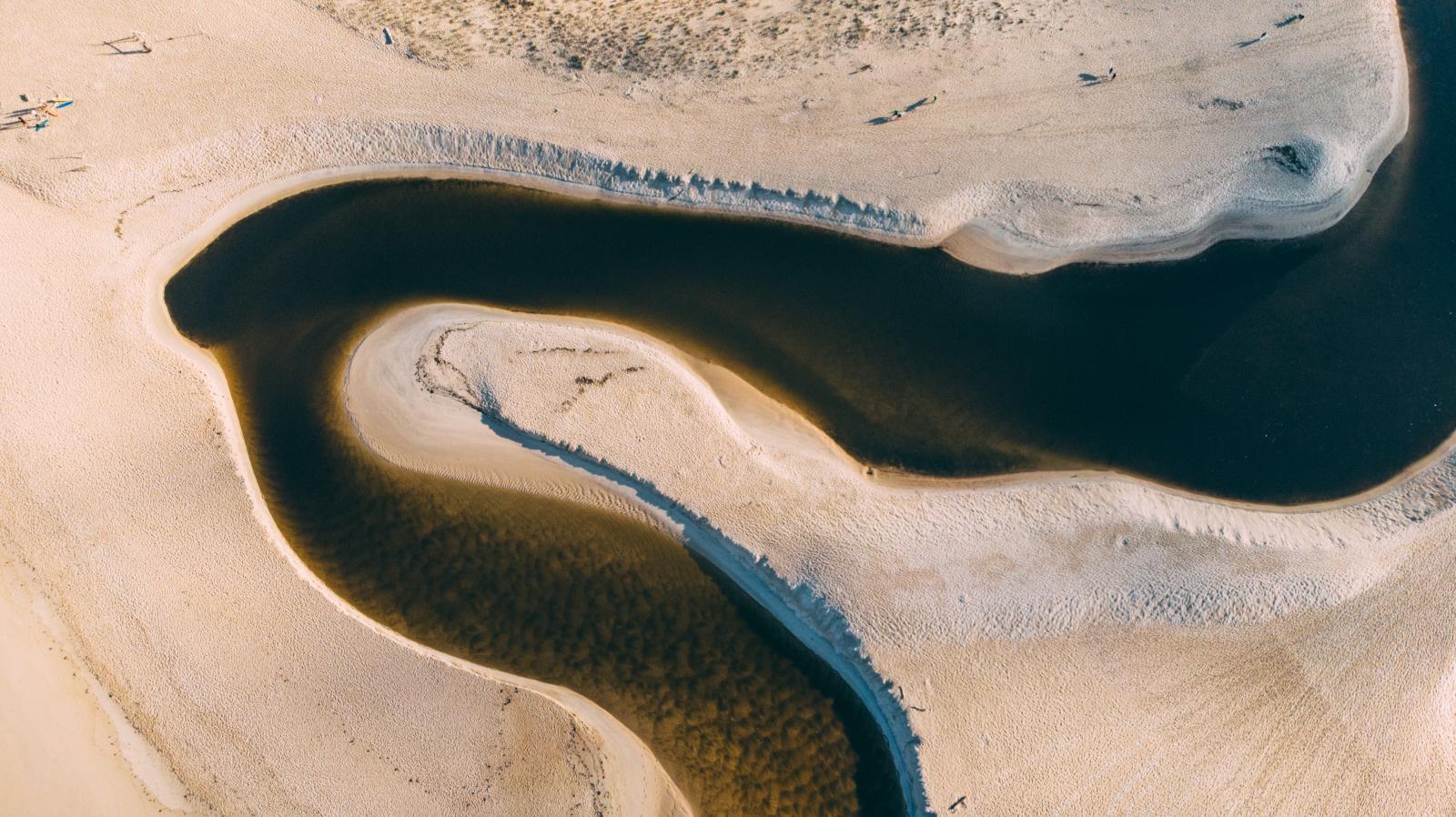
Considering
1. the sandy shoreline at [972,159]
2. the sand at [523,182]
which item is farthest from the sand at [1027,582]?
the sandy shoreline at [972,159]

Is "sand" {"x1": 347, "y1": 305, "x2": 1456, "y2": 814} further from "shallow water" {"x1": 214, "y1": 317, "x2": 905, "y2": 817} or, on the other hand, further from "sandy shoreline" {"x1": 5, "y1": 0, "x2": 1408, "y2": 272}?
"sandy shoreline" {"x1": 5, "y1": 0, "x2": 1408, "y2": 272}

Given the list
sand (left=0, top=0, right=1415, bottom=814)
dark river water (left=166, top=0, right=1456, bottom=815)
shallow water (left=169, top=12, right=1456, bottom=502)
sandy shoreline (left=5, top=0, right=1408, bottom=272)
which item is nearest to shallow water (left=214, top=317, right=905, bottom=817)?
dark river water (left=166, top=0, right=1456, bottom=815)

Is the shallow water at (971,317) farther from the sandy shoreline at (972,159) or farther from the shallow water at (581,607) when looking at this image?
the shallow water at (581,607)

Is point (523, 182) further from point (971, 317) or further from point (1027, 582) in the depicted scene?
point (1027, 582)

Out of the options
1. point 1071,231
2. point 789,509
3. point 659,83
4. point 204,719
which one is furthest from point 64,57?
point 1071,231

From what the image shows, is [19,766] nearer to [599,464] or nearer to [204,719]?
[204,719]
